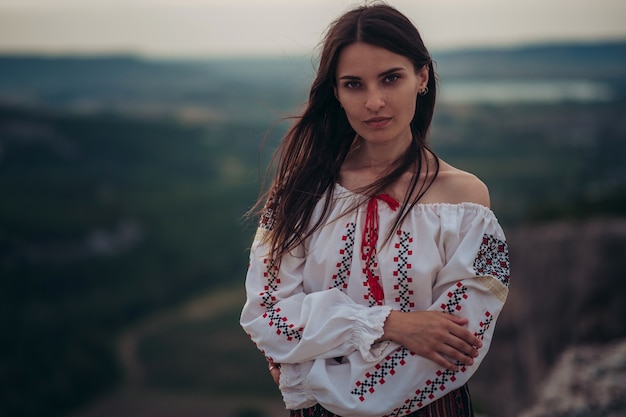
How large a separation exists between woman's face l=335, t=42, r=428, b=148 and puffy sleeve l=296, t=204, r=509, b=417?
1.15ft

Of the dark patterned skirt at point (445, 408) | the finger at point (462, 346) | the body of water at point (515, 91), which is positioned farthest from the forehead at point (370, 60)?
the body of water at point (515, 91)

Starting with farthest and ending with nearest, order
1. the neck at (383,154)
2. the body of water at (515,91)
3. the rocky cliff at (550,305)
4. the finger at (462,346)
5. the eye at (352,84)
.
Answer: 1. the body of water at (515,91)
2. the rocky cliff at (550,305)
3. the neck at (383,154)
4. the eye at (352,84)
5. the finger at (462,346)

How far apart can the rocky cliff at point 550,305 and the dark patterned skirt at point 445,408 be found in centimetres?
820

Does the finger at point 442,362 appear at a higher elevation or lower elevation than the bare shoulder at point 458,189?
lower

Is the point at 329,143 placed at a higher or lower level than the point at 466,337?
higher

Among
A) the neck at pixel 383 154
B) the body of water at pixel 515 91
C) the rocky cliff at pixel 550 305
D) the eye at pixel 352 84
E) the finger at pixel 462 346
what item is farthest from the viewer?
the body of water at pixel 515 91

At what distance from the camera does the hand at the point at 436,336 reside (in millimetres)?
2320

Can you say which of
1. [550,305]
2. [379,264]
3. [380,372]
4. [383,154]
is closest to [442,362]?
[380,372]

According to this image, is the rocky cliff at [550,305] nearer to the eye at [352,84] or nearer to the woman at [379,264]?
the woman at [379,264]

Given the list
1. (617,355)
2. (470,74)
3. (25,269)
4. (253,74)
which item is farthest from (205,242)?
(617,355)

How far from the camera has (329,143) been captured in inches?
106

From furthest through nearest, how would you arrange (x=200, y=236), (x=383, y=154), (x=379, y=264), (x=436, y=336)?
1. (x=200, y=236)
2. (x=383, y=154)
3. (x=379, y=264)
4. (x=436, y=336)

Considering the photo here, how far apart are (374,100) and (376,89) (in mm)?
39

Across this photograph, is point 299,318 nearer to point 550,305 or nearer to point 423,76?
point 423,76
